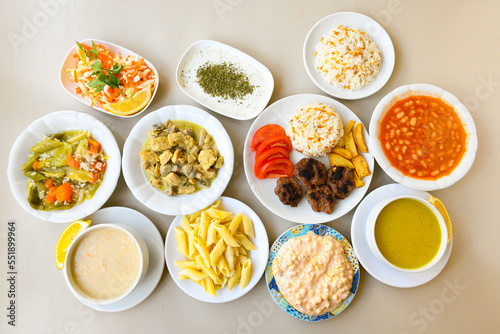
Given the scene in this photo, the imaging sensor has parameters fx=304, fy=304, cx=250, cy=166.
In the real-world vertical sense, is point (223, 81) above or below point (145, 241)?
above

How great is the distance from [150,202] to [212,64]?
145 cm

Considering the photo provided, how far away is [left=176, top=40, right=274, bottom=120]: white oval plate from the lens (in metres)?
2.89

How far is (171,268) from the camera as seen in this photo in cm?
273

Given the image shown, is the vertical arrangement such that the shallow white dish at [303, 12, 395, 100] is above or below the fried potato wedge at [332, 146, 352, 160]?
above

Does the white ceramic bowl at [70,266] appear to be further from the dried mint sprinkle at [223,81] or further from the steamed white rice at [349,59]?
the steamed white rice at [349,59]

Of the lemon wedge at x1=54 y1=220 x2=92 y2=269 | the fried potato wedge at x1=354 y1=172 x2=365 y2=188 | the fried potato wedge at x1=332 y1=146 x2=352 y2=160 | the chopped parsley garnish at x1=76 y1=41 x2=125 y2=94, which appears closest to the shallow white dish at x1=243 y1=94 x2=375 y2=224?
the fried potato wedge at x1=354 y1=172 x2=365 y2=188

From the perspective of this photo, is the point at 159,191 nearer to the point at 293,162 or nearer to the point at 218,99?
the point at 218,99

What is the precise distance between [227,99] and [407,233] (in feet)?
6.50

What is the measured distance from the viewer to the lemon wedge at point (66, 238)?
273 centimetres

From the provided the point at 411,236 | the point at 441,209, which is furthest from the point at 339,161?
the point at 441,209

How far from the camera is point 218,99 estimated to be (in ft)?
9.62

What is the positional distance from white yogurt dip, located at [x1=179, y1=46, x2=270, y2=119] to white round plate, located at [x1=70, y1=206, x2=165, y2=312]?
1253mm

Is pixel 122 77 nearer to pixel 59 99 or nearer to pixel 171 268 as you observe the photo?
pixel 59 99

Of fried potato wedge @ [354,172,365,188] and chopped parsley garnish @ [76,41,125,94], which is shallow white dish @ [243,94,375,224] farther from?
chopped parsley garnish @ [76,41,125,94]
